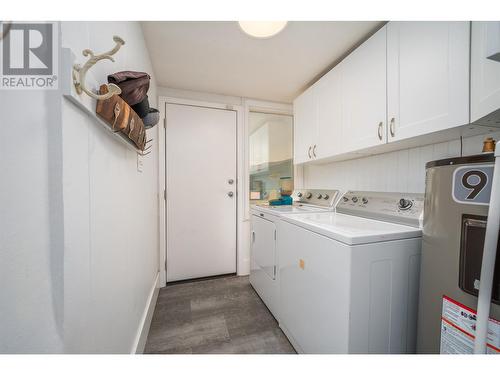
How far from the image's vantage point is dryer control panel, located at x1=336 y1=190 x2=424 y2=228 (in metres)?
1.19

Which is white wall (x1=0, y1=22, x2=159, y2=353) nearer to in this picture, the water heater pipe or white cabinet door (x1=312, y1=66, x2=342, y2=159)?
the water heater pipe

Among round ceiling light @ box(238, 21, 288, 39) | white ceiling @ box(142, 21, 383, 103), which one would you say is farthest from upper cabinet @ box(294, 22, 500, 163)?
round ceiling light @ box(238, 21, 288, 39)

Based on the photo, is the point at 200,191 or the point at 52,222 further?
the point at 200,191

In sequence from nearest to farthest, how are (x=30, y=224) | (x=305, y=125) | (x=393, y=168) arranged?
1. (x=30, y=224)
2. (x=393, y=168)
3. (x=305, y=125)

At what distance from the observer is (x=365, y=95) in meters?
1.45

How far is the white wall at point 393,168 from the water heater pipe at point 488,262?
872 mm

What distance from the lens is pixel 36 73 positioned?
1.70 ft

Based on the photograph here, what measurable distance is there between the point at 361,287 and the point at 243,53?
1.95 metres

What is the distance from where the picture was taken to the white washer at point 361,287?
94 cm

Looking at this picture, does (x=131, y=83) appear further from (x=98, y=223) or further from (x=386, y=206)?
(x=386, y=206)

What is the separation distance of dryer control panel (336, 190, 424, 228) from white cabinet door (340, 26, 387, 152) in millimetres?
414

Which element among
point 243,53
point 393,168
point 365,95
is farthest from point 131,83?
point 393,168

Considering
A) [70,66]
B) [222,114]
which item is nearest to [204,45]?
[222,114]
